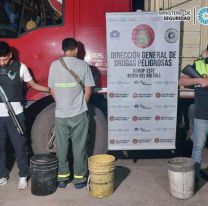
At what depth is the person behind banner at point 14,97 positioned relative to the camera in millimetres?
5102

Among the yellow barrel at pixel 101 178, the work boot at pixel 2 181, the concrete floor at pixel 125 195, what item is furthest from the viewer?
the work boot at pixel 2 181

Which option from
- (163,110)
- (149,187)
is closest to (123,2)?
(163,110)

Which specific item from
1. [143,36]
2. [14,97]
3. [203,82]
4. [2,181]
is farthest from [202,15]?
[2,181]

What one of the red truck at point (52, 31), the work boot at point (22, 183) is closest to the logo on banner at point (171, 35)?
the red truck at point (52, 31)

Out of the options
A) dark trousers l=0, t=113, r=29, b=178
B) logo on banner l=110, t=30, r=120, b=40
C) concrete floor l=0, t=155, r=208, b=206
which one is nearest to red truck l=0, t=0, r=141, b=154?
logo on banner l=110, t=30, r=120, b=40

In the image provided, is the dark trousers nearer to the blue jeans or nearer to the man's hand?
the blue jeans

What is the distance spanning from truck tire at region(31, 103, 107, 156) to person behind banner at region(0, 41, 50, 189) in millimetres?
503

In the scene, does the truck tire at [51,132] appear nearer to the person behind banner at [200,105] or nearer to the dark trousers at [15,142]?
the dark trousers at [15,142]

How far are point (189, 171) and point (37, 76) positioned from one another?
2.44 meters

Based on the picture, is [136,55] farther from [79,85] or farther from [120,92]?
[79,85]

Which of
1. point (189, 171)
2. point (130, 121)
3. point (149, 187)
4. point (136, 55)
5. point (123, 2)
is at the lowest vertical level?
point (149, 187)

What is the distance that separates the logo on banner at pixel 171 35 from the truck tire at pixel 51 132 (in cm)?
139

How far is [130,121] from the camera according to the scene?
575 cm

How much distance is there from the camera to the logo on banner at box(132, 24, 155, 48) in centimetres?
555
